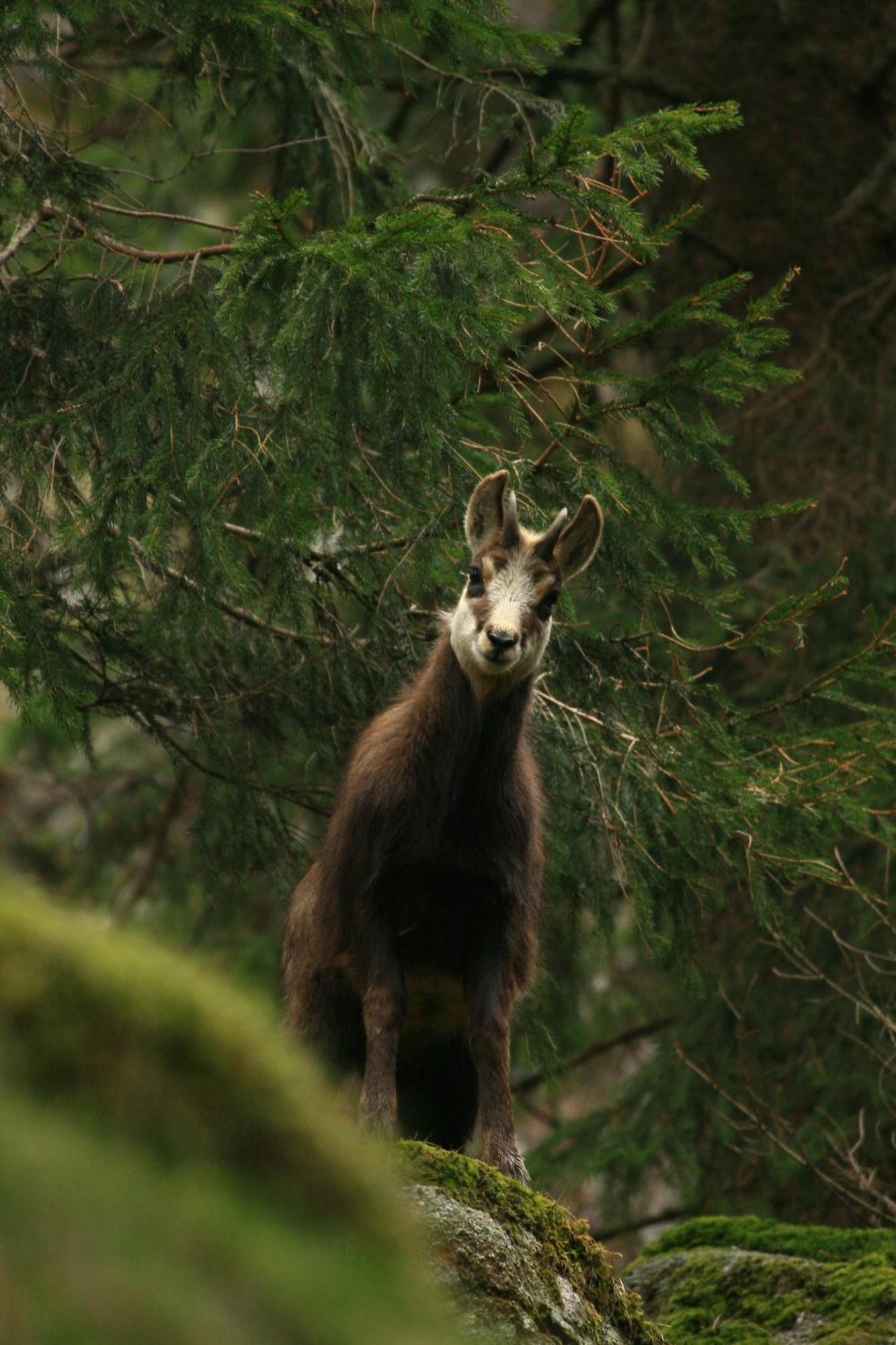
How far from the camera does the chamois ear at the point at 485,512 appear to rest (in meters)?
6.80

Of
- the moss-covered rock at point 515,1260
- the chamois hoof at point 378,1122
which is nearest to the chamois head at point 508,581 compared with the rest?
the chamois hoof at point 378,1122

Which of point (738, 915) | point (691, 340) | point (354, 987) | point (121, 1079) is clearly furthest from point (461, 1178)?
point (691, 340)

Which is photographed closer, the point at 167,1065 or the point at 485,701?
the point at 167,1065

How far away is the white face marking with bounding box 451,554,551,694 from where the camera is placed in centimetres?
632

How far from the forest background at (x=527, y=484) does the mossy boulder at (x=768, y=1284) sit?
1.27m

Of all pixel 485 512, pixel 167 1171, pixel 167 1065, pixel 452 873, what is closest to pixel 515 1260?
pixel 452 873

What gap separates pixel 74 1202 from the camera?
2.36 metres

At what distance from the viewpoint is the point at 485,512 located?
6930 mm

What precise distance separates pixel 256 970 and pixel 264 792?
13.7 ft

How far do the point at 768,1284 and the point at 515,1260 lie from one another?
2.07 metres

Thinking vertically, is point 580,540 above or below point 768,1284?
above

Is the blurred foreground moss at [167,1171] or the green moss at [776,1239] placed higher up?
the blurred foreground moss at [167,1171]

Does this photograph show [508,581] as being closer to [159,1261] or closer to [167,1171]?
[167,1171]

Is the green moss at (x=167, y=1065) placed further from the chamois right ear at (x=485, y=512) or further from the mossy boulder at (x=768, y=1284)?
the chamois right ear at (x=485, y=512)
